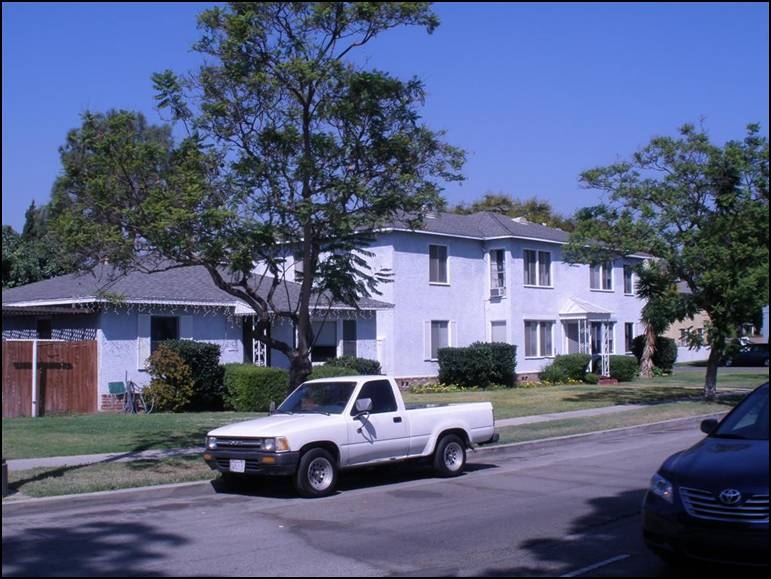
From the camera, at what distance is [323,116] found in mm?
14906

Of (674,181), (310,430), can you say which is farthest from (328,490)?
(674,181)

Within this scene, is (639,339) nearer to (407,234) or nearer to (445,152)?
(407,234)

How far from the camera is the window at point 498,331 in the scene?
37906 millimetres

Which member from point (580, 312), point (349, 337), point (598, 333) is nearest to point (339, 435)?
point (349, 337)

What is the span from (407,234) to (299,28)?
2014cm

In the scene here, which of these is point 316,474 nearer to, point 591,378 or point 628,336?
point 591,378

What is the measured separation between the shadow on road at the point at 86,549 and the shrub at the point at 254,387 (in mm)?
13910

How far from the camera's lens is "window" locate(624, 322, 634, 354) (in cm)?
4500

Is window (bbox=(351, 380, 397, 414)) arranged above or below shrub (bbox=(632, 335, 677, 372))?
below

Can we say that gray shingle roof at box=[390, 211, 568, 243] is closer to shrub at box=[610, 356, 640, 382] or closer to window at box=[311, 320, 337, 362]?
window at box=[311, 320, 337, 362]

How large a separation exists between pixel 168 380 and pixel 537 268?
62.6 feet

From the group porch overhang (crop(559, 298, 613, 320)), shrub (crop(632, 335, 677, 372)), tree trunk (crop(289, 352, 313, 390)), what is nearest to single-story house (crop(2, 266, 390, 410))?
tree trunk (crop(289, 352, 313, 390))

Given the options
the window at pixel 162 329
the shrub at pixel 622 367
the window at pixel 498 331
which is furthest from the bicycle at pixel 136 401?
the shrub at pixel 622 367

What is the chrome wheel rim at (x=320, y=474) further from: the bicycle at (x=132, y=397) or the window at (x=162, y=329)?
the window at (x=162, y=329)
